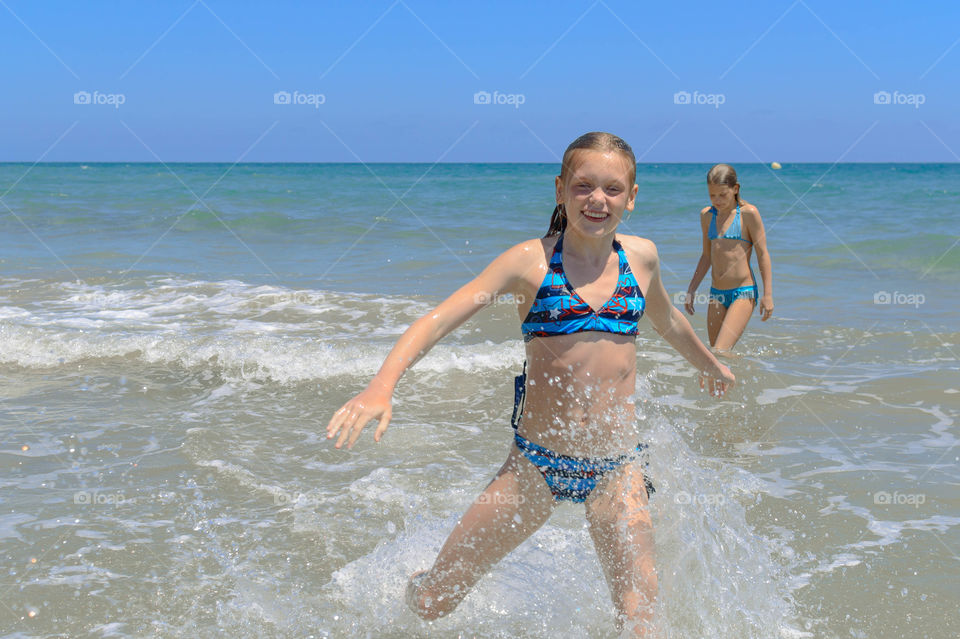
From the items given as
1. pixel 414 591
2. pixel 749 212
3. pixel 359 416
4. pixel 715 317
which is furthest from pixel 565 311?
pixel 715 317

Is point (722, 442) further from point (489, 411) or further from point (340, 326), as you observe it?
point (340, 326)

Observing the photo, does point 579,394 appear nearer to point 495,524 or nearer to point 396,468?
point 495,524

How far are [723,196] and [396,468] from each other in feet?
12.1

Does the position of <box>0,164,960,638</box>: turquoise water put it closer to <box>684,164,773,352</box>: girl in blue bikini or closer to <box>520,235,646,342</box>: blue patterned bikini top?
<box>684,164,773,352</box>: girl in blue bikini

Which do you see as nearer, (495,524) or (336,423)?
(336,423)

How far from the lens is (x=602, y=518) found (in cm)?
286

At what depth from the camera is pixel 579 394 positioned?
294cm

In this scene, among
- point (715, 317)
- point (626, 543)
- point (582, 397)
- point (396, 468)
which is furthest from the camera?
point (715, 317)

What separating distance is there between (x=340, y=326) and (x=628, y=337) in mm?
6520

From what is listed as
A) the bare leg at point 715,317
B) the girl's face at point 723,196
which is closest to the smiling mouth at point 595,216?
the girl's face at point 723,196

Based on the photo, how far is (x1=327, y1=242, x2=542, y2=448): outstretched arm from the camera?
2.38 meters

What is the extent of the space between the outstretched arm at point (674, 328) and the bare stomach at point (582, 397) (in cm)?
33

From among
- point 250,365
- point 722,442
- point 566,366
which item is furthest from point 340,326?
point 566,366

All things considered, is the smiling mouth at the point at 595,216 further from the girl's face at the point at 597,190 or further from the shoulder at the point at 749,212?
the shoulder at the point at 749,212
